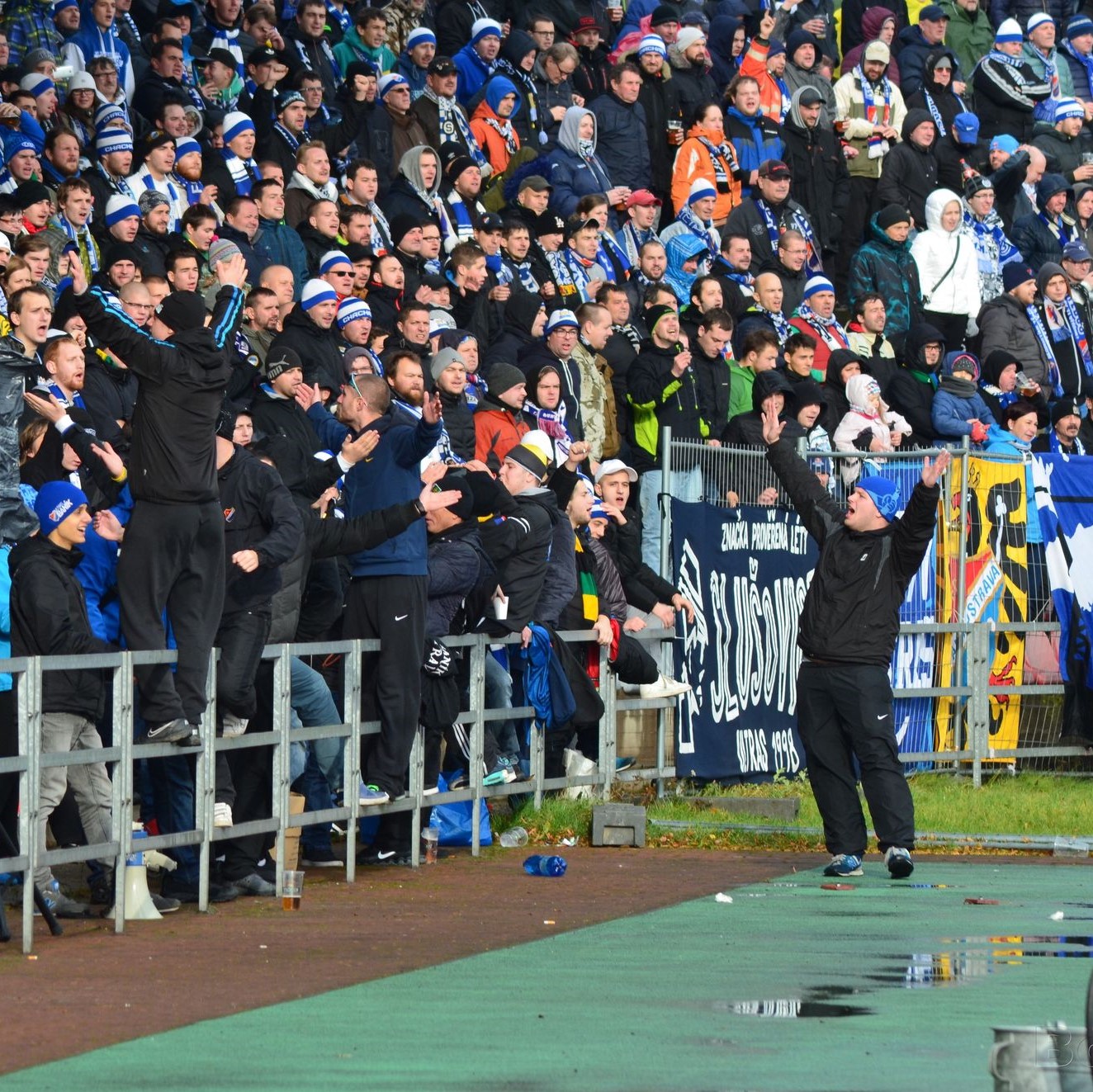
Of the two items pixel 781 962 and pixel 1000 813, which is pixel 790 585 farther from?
pixel 781 962

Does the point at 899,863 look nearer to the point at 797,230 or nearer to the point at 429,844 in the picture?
the point at 429,844

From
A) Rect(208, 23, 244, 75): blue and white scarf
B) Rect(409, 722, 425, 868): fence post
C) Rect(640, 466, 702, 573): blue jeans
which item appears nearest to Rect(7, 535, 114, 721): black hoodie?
Rect(409, 722, 425, 868): fence post

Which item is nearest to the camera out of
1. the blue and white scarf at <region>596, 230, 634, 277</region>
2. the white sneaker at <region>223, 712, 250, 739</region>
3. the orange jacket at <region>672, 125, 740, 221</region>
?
the white sneaker at <region>223, 712, 250, 739</region>

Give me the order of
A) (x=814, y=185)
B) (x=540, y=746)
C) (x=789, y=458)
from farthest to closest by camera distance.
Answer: (x=814, y=185), (x=540, y=746), (x=789, y=458)

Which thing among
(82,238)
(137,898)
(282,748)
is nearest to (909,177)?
(82,238)

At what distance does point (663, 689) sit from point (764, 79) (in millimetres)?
11105

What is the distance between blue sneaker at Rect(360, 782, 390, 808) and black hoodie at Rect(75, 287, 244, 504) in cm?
232

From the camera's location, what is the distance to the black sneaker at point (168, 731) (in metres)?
11.0

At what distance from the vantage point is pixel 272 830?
12.2 meters

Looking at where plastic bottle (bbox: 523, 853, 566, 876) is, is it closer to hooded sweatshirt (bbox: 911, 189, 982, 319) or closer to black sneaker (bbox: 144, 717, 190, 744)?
black sneaker (bbox: 144, 717, 190, 744)

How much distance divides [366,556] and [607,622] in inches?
119

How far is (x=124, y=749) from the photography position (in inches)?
423

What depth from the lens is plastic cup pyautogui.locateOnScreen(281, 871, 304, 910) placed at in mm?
11781

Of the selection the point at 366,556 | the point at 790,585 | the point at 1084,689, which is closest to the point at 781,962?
the point at 366,556
